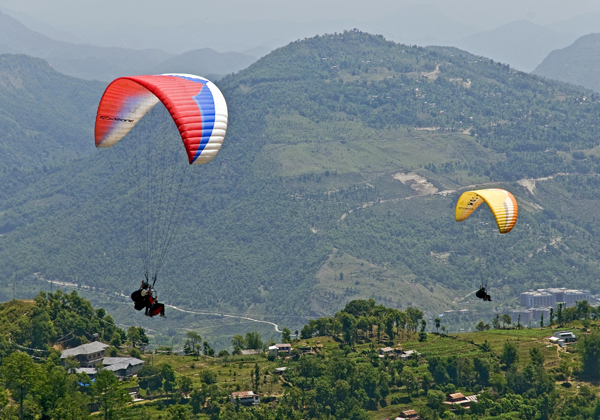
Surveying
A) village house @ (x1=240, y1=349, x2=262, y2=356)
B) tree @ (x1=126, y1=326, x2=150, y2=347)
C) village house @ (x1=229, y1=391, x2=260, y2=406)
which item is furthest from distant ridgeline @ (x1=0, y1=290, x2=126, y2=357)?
village house @ (x1=229, y1=391, x2=260, y2=406)

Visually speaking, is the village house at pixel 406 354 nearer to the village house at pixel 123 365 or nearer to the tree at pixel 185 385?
the tree at pixel 185 385

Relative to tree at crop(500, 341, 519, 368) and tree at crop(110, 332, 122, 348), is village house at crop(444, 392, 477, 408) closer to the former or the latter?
tree at crop(500, 341, 519, 368)

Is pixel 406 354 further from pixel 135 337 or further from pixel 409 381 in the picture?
pixel 135 337

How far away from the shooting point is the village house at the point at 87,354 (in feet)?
320

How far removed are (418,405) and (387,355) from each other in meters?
11.6

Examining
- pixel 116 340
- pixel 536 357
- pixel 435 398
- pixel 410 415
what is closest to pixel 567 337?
pixel 536 357

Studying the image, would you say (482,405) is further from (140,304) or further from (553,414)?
(140,304)

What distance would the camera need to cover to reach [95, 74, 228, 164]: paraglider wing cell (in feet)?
163

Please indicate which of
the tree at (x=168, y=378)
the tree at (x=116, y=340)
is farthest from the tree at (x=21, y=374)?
the tree at (x=116, y=340)

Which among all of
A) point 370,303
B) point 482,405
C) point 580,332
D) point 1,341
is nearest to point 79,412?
point 1,341

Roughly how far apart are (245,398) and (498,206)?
33.4m

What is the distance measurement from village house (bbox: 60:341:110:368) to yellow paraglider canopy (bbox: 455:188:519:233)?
44.3 metres

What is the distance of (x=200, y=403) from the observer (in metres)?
89.2

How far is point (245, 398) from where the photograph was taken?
90.9m
